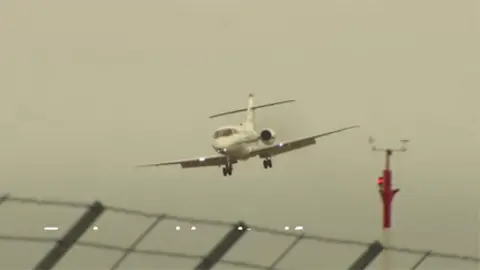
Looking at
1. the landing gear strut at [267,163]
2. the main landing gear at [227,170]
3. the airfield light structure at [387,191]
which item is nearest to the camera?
the airfield light structure at [387,191]

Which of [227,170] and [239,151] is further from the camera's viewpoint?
[227,170]

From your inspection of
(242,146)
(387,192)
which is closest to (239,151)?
(242,146)

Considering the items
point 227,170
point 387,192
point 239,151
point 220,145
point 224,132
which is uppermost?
point 224,132

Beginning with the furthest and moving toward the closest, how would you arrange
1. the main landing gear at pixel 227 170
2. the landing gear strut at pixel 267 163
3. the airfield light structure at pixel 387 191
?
the landing gear strut at pixel 267 163
the main landing gear at pixel 227 170
the airfield light structure at pixel 387 191

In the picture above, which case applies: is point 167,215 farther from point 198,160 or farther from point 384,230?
point 198,160

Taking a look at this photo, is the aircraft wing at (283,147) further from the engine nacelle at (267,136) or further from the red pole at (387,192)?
the red pole at (387,192)

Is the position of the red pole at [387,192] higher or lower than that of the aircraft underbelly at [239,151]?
lower

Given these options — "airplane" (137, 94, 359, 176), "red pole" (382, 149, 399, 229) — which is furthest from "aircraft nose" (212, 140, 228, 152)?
"red pole" (382, 149, 399, 229)

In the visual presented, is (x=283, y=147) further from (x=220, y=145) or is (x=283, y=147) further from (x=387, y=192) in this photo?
(x=387, y=192)

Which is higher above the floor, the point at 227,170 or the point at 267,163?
the point at 267,163

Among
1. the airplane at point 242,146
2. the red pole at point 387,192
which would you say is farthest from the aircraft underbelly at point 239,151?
the red pole at point 387,192

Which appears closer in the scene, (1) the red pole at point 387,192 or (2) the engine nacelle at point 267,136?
(1) the red pole at point 387,192

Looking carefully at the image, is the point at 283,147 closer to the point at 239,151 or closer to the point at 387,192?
the point at 239,151

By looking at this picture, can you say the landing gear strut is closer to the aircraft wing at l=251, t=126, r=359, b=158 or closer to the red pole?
the aircraft wing at l=251, t=126, r=359, b=158
